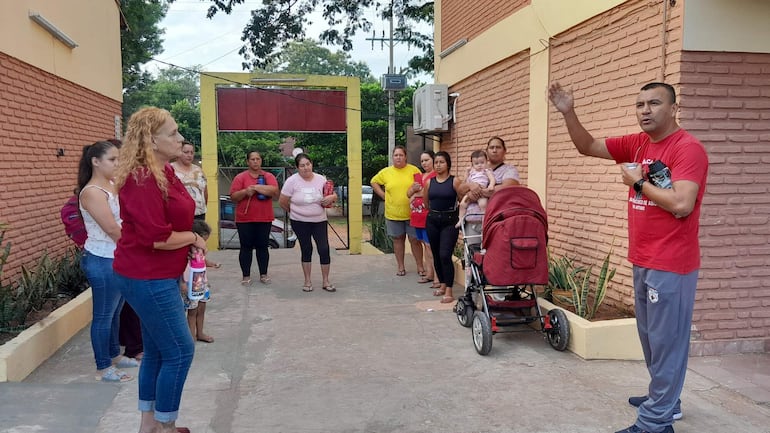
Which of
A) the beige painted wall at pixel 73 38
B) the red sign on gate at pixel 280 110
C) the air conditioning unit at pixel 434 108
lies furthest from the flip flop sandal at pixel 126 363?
the red sign on gate at pixel 280 110

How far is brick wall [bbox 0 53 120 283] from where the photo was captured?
6.56m

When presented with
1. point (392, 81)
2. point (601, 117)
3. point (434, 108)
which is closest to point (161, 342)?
point (601, 117)

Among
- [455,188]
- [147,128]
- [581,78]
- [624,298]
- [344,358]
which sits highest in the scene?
[581,78]

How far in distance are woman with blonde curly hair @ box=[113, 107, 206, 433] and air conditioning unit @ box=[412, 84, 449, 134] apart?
7653mm

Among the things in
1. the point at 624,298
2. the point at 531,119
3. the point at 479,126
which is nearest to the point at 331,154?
the point at 479,126

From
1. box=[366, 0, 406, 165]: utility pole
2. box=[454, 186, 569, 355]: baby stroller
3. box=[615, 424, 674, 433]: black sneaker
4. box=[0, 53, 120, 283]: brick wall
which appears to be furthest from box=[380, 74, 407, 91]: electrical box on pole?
box=[615, 424, 674, 433]: black sneaker

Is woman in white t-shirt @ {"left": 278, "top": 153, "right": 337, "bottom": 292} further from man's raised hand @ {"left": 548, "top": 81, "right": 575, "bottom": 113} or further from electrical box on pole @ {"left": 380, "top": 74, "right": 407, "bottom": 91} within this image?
electrical box on pole @ {"left": 380, "top": 74, "right": 407, "bottom": 91}

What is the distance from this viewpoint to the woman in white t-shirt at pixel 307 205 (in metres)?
7.88

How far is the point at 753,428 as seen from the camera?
152 inches

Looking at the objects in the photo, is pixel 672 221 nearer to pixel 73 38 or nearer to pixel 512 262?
pixel 512 262

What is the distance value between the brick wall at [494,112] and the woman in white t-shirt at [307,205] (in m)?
2.62

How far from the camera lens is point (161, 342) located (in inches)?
133

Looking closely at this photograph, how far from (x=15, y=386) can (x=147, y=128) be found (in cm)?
242

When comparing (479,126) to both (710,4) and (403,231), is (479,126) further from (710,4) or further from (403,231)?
(710,4)
